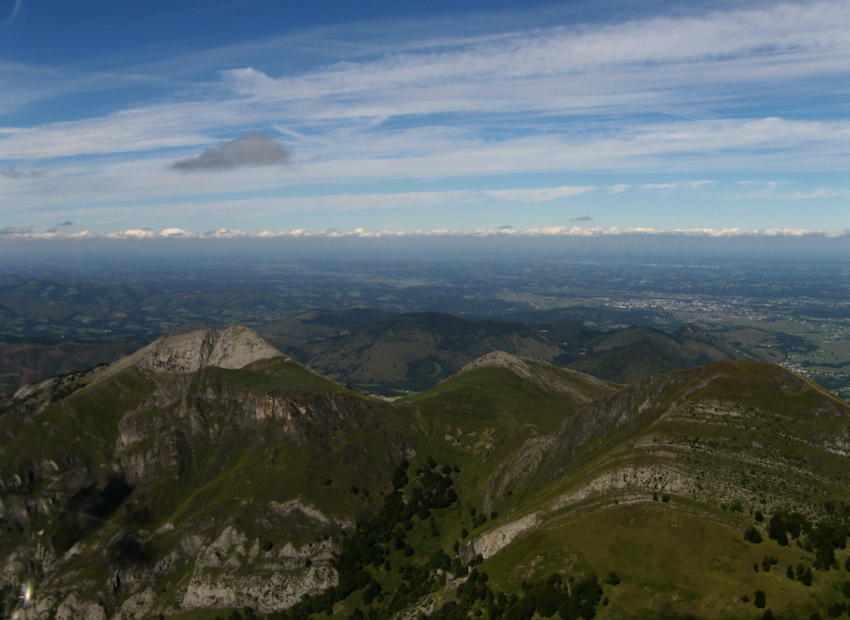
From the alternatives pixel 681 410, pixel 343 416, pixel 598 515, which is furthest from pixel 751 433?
pixel 343 416

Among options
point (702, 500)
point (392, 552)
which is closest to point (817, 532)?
point (702, 500)

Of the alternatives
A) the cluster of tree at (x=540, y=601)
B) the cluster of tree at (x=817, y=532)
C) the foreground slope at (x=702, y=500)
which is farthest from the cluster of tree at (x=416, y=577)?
the cluster of tree at (x=817, y=532)

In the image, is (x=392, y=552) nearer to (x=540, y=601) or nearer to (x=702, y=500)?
(x=540, y=601)

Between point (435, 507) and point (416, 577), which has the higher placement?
point (435, 507)

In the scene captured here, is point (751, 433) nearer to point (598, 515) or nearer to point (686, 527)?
point (686, 527)

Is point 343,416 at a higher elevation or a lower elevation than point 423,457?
higher

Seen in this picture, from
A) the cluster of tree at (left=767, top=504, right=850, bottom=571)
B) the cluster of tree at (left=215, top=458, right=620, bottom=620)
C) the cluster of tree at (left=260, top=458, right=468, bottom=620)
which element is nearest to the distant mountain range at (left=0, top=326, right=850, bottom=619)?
the cluster of tree at (left=767, top=504, right=850, bottom=571)

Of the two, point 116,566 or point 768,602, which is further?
point 116,566

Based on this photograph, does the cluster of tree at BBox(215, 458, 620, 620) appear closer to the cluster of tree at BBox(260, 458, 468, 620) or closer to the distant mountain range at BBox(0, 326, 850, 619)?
the cluster of tree at BBox(260, 458, 468, 620)

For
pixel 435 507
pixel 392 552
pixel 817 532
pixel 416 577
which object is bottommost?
pixel 392 552
